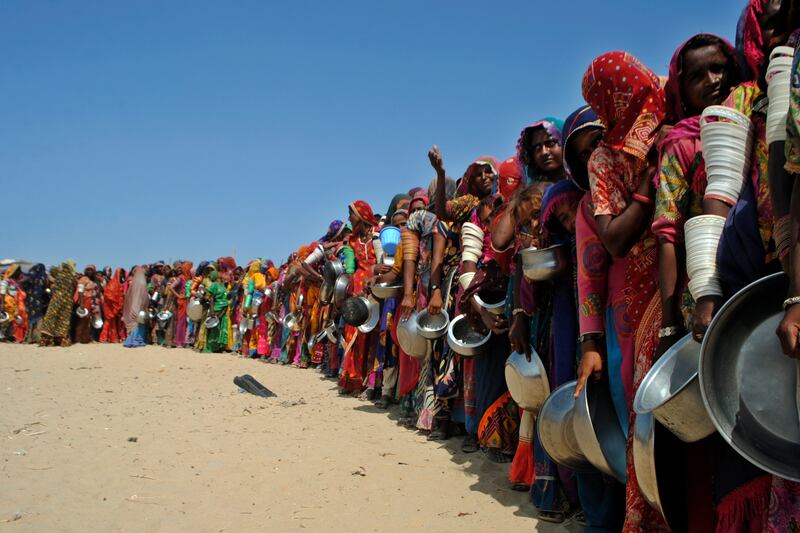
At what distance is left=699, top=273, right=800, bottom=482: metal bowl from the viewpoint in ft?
4.67

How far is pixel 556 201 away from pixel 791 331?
5.68ft

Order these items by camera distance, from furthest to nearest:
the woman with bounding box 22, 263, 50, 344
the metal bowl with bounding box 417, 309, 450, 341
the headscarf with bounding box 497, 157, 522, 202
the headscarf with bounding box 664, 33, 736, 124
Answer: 1. the woman with bounding box 22, 263, 50, 344
2. the metal bowl with bounding box 417, 309, 450, 341
3. the headscarf with bounding box 497, 157, 522, 202
4. the headscarf with bounding box 664, 33, 736, 124

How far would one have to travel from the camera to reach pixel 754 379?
4.95 feet

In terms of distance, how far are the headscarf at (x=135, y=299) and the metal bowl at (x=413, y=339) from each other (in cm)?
1457

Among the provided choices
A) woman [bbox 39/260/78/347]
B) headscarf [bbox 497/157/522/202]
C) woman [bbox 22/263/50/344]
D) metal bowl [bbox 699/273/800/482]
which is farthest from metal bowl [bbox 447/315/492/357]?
woman [bbox 22/263/50/344]

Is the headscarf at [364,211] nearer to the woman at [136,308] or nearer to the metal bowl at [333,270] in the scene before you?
the metal bowl at [333,270]

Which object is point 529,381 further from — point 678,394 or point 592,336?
point 678,394

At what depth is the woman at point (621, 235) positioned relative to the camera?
2236mm

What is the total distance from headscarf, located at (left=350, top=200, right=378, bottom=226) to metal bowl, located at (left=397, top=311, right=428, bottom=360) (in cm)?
345

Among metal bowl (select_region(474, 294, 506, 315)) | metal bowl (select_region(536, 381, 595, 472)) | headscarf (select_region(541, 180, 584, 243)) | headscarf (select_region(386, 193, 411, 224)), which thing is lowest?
metal bowl (select_region(536, 381, 595, 472))

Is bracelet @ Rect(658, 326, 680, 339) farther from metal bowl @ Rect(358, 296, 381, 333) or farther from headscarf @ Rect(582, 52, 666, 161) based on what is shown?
metal bowl @ Rect(358, 296, 381, 333)

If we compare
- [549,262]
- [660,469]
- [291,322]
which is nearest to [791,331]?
[660,469]

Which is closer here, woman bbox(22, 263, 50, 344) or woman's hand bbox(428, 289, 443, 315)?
woman's hand bbox(428, 289, 443, 315)

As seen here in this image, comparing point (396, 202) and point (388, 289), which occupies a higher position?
point (396, 202)
